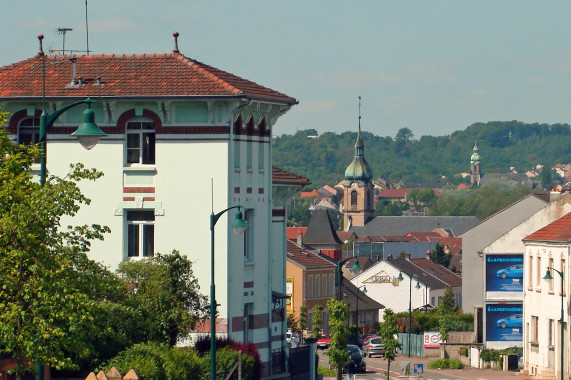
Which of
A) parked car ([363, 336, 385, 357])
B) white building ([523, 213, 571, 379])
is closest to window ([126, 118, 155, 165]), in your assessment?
white building ([523, 213, 571, 379])

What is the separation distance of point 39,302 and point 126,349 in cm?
831

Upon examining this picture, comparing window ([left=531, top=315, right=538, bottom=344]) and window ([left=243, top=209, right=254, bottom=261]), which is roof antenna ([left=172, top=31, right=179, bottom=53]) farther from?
window ([left=531, top=315, right=538, bottom=344])

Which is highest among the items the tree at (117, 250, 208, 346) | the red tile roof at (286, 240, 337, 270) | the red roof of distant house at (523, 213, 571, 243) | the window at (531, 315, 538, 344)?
the red roof of distant house at (523, 213, 571, 243)

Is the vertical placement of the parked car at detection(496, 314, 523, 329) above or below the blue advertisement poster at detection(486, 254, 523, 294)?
below

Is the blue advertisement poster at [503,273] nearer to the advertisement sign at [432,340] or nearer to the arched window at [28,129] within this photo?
the advertisement sign at [432,340]

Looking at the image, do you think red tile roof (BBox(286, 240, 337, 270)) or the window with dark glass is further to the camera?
red tile roof (BBox(286, 240, 337, 270))

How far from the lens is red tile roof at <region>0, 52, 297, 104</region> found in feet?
119

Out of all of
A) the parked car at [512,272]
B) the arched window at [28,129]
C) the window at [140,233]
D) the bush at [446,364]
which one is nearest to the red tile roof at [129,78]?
the arched window at [28,129]

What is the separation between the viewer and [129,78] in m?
37.3

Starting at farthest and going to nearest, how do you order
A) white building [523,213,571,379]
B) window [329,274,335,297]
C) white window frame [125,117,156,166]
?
window [329,274,335,297] < white building [523,213,571,379] < white window frame [125,117,156,166]

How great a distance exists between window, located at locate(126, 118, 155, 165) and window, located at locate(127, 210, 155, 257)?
1.48 m

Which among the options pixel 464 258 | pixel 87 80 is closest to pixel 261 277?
pixel 87 80

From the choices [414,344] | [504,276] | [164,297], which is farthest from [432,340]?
[164,297]

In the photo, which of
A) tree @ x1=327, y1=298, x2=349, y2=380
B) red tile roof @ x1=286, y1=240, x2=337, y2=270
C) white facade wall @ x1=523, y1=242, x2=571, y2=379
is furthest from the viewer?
red tile roof @ x1=286, y1=240, x2=337, y2=270
